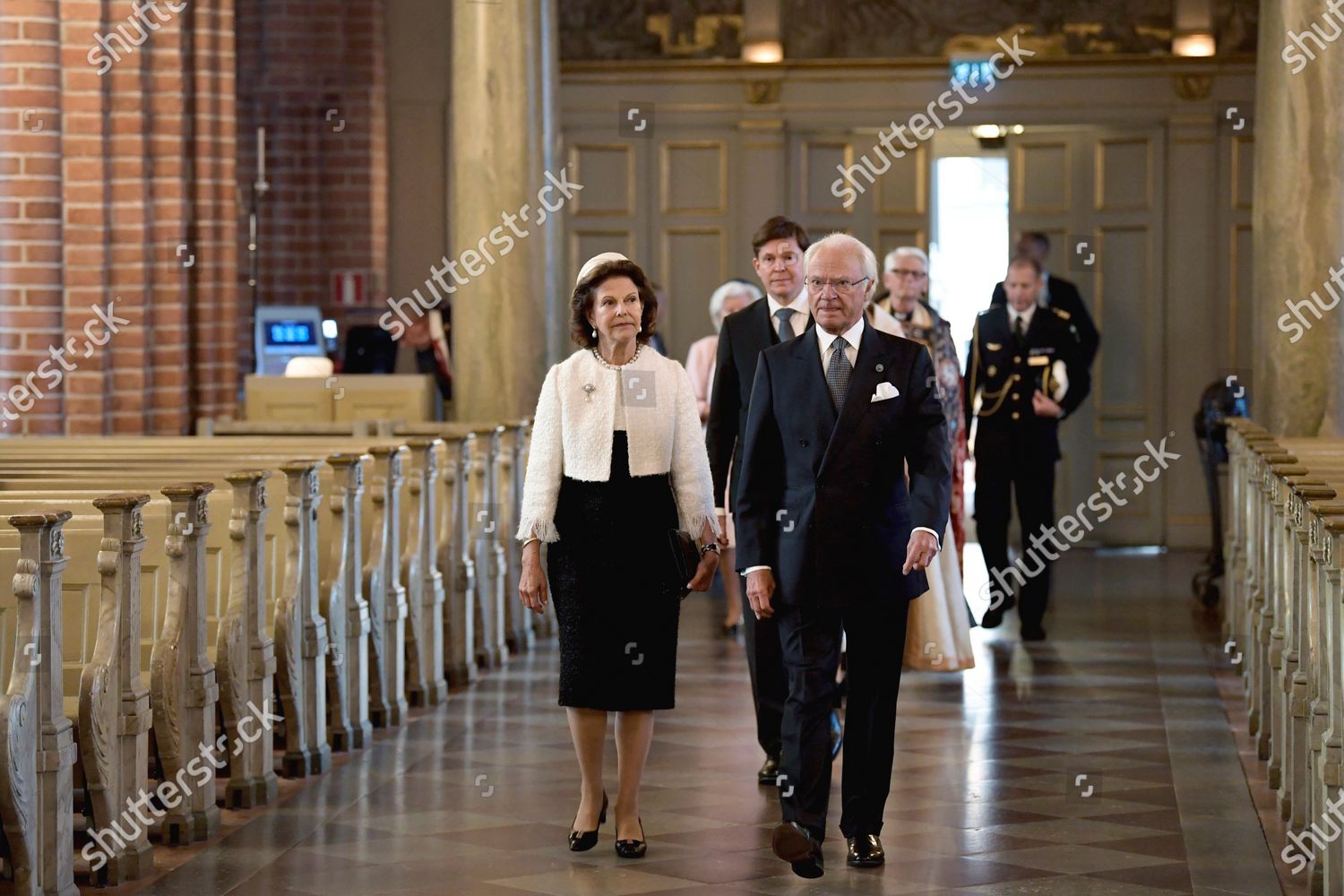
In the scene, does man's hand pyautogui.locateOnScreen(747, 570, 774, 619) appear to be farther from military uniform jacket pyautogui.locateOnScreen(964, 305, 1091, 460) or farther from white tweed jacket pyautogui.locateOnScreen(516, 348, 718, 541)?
military uniform jacket pyautogui.locateOnScreen(964, 305, 1091, 460)

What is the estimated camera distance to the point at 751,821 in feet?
21.4

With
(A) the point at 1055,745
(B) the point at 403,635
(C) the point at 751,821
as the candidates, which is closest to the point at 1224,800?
(A) the point at 1055,745

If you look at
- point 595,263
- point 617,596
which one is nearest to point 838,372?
point 595,263

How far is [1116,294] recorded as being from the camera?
15000mm

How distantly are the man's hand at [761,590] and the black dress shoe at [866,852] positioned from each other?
0.73 metres

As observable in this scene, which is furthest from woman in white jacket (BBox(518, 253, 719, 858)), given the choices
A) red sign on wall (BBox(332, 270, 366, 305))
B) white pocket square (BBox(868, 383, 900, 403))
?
red sign on wall (BBox(332, 270, 366, 305))

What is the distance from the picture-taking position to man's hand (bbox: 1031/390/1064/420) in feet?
35.0

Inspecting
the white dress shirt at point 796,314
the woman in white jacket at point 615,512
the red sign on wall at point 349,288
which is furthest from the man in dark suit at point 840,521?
→ the red sign on wall at point 349,288

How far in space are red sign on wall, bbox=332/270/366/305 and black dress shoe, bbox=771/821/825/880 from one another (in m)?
11.6

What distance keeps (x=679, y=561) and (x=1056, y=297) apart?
26.3 feet

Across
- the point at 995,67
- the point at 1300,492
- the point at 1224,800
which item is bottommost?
the point at 1224,800

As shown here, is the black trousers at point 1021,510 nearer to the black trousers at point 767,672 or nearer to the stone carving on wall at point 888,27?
the black trousers at point 767,672

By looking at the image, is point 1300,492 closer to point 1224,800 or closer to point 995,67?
point 1224,800

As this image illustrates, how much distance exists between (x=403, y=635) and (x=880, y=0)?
8219mm
